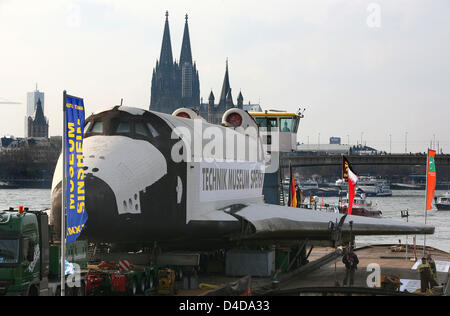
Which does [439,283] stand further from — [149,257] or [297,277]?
[149,257]

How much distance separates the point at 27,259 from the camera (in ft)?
58.7

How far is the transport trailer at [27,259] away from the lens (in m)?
17.5

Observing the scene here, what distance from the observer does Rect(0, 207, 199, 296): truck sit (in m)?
17.6

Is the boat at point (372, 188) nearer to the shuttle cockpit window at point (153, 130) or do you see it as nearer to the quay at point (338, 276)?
the quay at point (338, 276)

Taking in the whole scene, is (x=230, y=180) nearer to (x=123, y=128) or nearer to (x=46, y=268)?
(x=123, y=128)

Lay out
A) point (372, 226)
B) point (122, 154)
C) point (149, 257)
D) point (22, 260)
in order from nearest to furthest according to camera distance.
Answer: point (22, 260) < point (122, 154) < point (149, 257) < point (372, 226)

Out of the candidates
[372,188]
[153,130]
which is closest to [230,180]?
[153,130]

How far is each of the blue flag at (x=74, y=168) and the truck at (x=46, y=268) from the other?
1.40 meters

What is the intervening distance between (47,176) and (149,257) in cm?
16676

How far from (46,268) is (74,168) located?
9.86 ft

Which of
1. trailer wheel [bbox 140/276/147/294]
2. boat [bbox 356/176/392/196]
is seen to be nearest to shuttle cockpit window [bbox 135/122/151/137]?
trailer wheel [bbox 140/276/147/294]

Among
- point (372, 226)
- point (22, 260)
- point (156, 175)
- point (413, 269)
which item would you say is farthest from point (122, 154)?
point (413, 269)

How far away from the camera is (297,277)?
2573 cm

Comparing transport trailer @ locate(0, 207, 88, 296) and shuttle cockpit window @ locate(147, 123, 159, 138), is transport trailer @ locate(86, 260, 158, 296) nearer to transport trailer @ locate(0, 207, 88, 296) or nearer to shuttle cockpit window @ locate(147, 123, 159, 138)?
transport trailer @ locate(0, 207, 88, 296)
